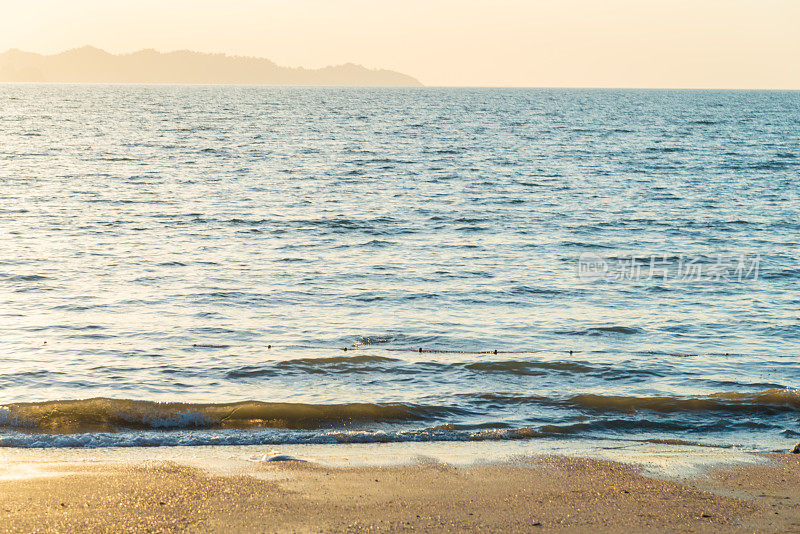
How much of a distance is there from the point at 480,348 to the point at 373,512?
6574 millimetres

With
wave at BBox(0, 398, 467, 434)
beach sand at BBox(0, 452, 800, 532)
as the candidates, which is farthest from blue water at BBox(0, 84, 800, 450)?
beach sand at BBox(0, 452, 800, 532)

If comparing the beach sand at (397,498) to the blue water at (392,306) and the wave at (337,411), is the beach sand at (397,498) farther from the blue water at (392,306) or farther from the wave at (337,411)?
the wave at (337,411)

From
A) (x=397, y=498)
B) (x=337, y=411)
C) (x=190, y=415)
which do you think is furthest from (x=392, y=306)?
(x=397, y=498)

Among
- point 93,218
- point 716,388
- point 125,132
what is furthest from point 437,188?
point 125,132

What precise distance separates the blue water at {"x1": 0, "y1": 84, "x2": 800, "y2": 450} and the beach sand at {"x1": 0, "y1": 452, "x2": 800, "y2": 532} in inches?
50.7

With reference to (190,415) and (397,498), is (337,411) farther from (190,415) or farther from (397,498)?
(397,498)

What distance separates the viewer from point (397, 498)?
6.70m

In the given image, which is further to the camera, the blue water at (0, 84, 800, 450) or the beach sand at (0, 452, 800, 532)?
the blue water at (0, 84, 800, 450)

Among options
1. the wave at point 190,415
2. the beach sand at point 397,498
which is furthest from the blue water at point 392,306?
the beach sand at point 397,498

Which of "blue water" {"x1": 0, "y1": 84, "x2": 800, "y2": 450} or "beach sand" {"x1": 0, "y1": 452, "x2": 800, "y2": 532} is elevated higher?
"beach sand" {"x1": 0, "y1": 452, "x2": 800, "y2": 532}

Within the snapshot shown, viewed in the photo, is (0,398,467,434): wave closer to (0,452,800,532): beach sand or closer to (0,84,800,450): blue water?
(0,84,800,450): blue water

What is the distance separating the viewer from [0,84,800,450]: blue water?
9.55m

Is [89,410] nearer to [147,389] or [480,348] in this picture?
[147,389]

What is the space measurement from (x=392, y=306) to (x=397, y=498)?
28.7 feet
